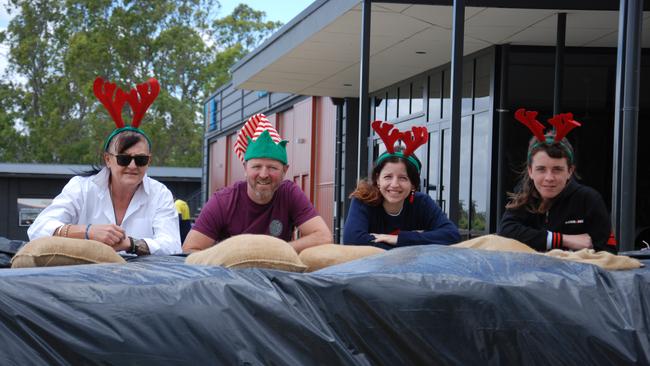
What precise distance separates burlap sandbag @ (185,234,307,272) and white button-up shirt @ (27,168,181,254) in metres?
1.54

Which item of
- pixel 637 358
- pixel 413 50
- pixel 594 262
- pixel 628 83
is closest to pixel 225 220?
pixel 594 262

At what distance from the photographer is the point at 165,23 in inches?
1857

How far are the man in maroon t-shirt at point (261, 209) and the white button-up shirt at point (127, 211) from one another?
0.43 m

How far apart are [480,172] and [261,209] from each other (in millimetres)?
8565

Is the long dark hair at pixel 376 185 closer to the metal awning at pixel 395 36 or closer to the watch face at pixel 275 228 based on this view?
the watch face at pixel 275 228

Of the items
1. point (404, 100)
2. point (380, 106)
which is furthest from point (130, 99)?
point (380, 106)

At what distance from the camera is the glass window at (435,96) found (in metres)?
14.7

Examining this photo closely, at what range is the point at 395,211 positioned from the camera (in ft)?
16.8

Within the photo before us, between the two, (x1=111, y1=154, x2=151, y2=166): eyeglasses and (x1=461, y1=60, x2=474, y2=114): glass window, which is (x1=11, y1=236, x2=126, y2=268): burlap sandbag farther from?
(x1=461, y1=60, x2=474, y2=114): glass window

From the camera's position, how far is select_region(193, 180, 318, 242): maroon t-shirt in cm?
496

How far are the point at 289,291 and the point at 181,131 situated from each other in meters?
45.8

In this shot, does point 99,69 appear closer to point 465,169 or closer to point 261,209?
point 465,169

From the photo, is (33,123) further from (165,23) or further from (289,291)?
(289,291)

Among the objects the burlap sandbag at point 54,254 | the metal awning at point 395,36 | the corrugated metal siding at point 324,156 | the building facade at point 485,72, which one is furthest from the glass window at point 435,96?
the burlap sandbag at point 54,254
